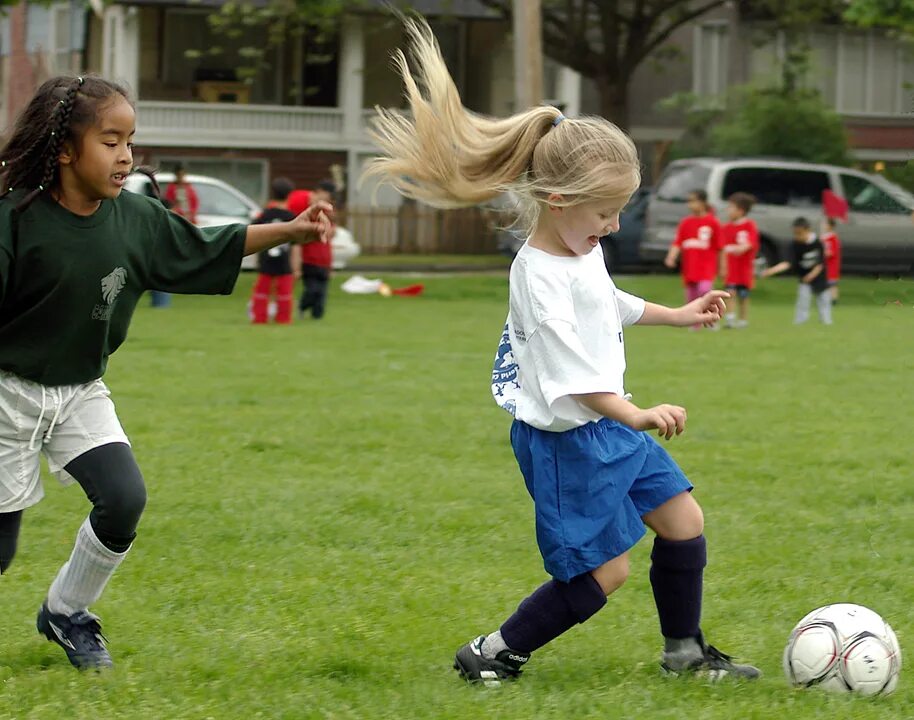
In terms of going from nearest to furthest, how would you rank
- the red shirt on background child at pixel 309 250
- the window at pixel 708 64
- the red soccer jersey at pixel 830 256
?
the red shirt on background child at pixel 309 250 → the red soccer jersey at pixel 830 256 → the window at pixel 708 64

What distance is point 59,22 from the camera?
1503 inches

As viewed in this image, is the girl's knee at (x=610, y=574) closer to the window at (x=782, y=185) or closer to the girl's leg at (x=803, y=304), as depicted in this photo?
the girl's leg at (x=803, y=304)

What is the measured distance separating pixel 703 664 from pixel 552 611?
464mm

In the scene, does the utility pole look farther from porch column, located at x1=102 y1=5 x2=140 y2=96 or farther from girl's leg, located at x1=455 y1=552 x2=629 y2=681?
girl's leg, located at x1=455 y1=552 x2=629 y2=681

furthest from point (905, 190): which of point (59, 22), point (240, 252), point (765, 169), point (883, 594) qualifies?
point (59, 22)

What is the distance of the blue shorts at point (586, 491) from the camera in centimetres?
379

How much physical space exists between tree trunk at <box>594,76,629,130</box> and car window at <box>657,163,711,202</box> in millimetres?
3339

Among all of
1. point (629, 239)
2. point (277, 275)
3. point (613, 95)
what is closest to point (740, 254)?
point (277, 275)

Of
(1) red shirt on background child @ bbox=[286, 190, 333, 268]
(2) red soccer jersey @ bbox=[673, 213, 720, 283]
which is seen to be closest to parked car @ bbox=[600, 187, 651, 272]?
(2) red soccer jersey @ bbox=[673, 213, 720, 283]

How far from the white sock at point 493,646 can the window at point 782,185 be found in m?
20.4

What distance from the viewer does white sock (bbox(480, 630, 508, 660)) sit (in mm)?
4016

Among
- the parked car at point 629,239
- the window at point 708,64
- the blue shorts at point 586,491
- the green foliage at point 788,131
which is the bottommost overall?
the blue shorts at point 586,491

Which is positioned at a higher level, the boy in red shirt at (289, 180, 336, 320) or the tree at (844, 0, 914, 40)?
the tree at (844, 0, 914, 40)

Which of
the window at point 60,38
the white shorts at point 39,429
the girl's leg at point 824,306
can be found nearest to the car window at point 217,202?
the girl's leg at point 824,306
